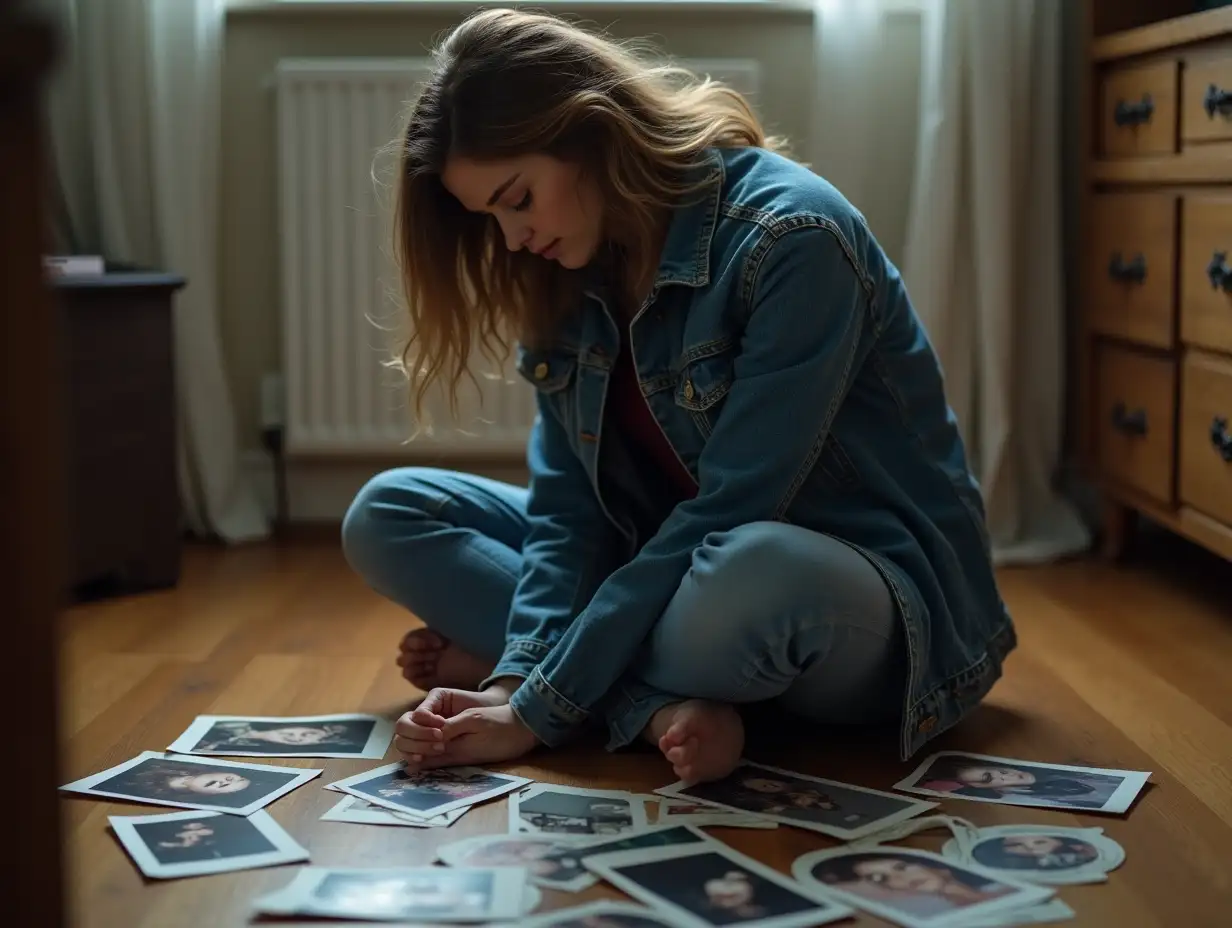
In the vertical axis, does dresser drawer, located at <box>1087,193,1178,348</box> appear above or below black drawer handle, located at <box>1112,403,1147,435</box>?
above

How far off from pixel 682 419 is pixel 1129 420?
991 mm

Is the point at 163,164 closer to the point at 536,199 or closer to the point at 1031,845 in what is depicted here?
the point at 536,199

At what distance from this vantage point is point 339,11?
248 cm

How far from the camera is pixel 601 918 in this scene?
3.40ft

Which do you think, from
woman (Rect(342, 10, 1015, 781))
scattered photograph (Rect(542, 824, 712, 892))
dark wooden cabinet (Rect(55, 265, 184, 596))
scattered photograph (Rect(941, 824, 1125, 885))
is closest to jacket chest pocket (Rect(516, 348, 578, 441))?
woman (Rect(342, 10, 1015, 781))

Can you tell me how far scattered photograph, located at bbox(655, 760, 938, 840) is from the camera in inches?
48.3

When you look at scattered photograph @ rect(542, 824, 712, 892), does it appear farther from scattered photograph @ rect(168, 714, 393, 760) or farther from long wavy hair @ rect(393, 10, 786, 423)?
long wavy hair @ rect(393, 10, 786, 423)

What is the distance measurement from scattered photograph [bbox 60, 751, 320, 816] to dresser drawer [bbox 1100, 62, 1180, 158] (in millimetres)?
1402

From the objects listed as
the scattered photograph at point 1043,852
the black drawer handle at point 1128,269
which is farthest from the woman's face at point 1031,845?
the black drawer handle at point 1128,269

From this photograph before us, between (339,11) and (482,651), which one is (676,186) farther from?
(339,11)

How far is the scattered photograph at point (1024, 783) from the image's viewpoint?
1287 millimetres

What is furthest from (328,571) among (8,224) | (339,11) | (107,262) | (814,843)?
(8,224)

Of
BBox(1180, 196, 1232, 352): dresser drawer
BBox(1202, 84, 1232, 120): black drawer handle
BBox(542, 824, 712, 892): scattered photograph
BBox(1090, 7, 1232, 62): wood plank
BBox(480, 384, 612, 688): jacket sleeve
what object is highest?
BBox(1090, 7, 1232, 62): wood plank

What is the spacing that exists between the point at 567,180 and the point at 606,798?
56 cm
